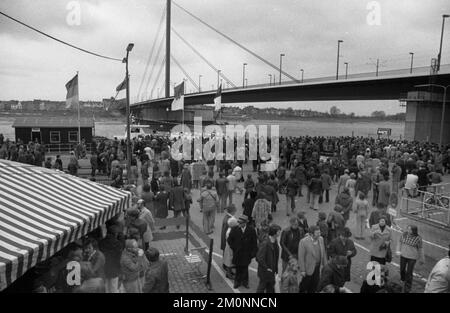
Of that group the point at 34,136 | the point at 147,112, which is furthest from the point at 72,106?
the point at 147,112

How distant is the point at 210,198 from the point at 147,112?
84.7 meters

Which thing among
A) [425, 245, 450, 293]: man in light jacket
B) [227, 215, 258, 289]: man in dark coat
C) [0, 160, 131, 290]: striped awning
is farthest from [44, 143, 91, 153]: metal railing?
[425, 245, 450, 293]: man in light jacket

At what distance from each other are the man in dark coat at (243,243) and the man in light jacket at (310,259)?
92 centimetres

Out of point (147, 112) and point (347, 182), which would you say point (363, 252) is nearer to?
point (347, 182)

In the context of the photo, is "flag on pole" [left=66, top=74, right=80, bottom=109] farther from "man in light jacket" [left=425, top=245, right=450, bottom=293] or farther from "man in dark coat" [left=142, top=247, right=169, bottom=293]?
"man in light jacket" [left=425, top=245, right=450, bottom=293]

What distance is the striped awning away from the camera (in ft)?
14.6

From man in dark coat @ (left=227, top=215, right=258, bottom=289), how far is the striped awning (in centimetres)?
236

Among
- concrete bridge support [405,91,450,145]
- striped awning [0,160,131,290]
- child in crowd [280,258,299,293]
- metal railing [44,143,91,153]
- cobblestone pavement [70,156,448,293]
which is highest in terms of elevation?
concrete bridge support [405,91,450,145]

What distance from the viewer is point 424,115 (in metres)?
33.2

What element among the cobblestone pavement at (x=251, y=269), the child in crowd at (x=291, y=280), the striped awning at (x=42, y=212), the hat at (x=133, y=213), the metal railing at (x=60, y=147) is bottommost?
the cobblestone pavement at (x=251, y=269)

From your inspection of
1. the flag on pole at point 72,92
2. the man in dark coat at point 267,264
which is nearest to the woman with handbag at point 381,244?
the man in dark coat at point 267,264

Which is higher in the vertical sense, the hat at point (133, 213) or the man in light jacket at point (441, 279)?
the hat at point (133, 213)

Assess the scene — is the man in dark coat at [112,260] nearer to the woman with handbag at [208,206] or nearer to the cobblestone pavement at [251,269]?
the cobblestone pavement at [251,269]

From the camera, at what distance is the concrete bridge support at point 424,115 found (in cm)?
3253
